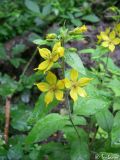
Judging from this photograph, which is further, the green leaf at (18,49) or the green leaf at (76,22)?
the green leaf at (76,22)

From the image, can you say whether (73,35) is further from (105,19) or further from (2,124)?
(105,19)

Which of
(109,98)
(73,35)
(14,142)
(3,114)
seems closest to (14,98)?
(3,114)

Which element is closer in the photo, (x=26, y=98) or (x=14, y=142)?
(x=14, y=142)

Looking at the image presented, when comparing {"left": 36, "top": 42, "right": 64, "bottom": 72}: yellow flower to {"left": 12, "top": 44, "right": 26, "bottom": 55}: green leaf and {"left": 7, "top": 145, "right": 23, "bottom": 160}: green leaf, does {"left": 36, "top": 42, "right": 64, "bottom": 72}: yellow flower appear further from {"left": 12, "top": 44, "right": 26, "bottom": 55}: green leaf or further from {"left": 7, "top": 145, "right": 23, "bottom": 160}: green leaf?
{"left": 12, "top": 44, "right": 26, "bottom": 55}: green leaf

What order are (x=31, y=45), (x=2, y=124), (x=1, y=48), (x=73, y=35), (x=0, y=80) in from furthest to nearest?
(x=31, y=45) < (x=1, y=48) < (x=0, y=80) < (x=2, y=124) < (x=73, y=35)

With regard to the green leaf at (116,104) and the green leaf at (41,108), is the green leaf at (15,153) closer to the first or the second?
the green leaf at (41,108)

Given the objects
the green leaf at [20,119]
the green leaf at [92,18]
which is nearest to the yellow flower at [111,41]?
the green leaf at [20,119]

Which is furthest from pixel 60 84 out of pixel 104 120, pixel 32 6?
pixel 32 6

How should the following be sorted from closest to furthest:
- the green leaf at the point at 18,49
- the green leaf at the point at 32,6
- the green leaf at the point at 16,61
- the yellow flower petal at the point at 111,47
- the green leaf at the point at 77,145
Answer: the green leaf at the point at 77,145, the yellow flower petal at the point at 111,47, the green leaf at the point at 16,61, the green leaf at the point at 18,49, the green leaf at the point at 32,6

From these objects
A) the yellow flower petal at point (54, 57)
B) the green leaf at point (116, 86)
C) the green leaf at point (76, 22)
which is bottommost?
the green leaf at point (76, 22)
